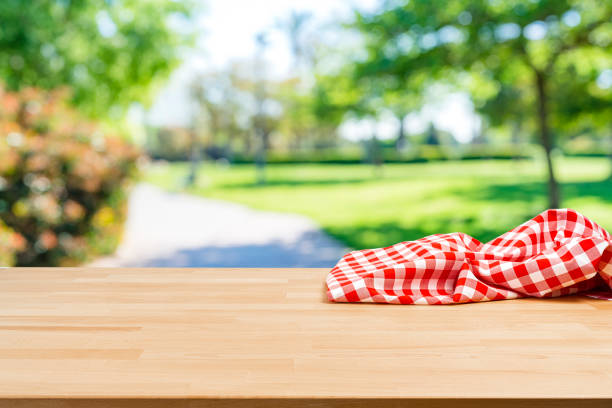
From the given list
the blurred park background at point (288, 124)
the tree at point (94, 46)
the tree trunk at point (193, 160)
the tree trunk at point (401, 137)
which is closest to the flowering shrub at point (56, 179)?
the blurred park background at point (288, 124)

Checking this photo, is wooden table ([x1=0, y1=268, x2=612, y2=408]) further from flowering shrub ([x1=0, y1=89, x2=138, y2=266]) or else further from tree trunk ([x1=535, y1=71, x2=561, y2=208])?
tree trunk ([x1=535, y1=71, x2=561, y2=208])

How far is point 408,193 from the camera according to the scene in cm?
718

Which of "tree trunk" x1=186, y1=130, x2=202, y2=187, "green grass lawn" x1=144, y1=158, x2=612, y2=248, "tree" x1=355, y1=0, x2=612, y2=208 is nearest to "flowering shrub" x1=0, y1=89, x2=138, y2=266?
"green grass lawn" x1=144, y1=158, x2=612, y2=248

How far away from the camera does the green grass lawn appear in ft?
18.4

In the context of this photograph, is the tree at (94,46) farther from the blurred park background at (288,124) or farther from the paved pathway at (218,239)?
the paved pathway at (218,239)

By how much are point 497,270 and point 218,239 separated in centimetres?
406

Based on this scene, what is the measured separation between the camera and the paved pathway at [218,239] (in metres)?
4.56

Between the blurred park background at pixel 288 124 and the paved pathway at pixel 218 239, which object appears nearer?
the blurred park background at pixel 288 124

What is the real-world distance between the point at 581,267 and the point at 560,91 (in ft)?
13.7

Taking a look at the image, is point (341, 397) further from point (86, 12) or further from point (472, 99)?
point (86, 12)

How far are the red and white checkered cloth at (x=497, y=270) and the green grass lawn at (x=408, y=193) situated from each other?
349 cm

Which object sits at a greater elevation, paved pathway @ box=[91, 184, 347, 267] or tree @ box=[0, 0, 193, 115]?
tree @ box=[0, 0, 193, 115]

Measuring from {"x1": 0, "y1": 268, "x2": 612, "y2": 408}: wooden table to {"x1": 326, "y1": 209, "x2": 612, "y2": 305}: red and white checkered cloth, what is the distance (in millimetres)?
45

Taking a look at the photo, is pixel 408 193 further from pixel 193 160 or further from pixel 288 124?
pixel 193 160
